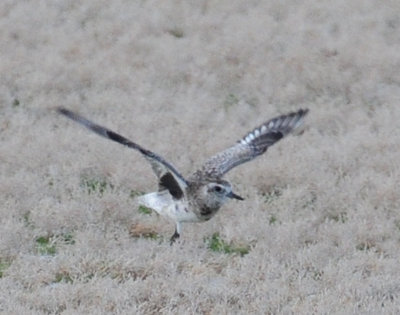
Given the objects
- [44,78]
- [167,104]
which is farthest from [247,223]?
[44,78]

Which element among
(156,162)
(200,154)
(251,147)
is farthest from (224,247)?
(200,154)

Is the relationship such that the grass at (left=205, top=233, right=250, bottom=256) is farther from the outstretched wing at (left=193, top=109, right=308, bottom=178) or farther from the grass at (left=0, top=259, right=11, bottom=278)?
the grass at (left=0, top=259, right=11, bottom=278)

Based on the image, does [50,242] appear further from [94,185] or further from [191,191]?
[94,185]

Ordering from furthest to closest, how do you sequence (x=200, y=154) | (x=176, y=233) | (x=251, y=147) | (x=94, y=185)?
(x=200, y=154) < (x=94, y=185) < (x=251, y=147) < (x=176, y=233)

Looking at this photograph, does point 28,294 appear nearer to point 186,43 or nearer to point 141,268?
point 141,268

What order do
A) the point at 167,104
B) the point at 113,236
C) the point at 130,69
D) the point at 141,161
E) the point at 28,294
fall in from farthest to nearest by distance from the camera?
the point at 130,69, the point at 167,104, the point at 141,161, the point at 113,236, the point at 28,294

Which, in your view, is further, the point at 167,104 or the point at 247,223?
the point at 167,104

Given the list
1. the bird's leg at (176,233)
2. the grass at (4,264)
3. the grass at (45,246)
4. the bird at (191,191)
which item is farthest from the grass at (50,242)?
the bird's leg at (176,233)
